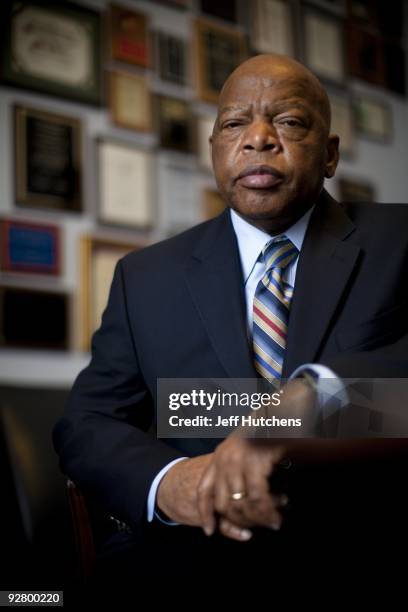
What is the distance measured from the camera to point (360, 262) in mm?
1476

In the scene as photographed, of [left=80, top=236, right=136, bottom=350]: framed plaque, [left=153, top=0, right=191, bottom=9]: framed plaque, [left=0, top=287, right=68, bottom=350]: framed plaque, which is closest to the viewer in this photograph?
[left=0, top=287, right=68, bottom=350]: framed plaque

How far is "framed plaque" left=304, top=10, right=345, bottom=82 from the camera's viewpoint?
3.71 m

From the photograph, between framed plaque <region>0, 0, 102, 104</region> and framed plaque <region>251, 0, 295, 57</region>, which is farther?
framed plaque <region>251, 0, 295, 57</region>

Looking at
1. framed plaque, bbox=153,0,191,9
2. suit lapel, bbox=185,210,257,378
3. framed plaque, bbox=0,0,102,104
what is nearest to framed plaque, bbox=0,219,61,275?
framed plaque, bbox=0,0,102,104

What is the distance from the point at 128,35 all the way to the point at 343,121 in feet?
4.10

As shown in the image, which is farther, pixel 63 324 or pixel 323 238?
pixel 63 324

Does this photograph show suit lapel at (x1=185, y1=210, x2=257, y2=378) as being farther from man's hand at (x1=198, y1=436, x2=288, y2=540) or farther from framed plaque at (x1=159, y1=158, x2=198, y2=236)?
framed plaque at (x1=159, y1=158, x2=198, y2=236)

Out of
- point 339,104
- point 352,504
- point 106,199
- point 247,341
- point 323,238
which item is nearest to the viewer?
point 352,504

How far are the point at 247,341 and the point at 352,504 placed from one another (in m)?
0.44

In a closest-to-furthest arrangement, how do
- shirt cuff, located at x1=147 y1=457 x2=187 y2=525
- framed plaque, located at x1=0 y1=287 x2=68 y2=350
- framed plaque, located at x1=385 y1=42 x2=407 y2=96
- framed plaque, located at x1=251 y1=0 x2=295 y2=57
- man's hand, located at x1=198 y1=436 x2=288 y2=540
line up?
man's hand, located at x1=198 y1=436 x2=288 y2=540, shirt cuff, located at x1=147 y1=457 x2=187 y2=525, framed plaque, located at x1=0 y1=287 x2=68 y2=350, framed plaque, located at x1=251 y1=0 x2=295 y2=57, framed plaque, located at x1=385 y1=42 x2=407 y2=96

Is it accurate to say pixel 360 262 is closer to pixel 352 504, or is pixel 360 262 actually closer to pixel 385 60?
pixel 352 504

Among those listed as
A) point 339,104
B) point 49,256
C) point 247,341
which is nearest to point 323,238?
point 247,341

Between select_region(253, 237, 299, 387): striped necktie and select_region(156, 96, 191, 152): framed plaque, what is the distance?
68.1 inches

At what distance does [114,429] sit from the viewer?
139 centimetres
